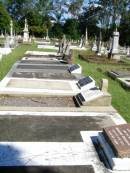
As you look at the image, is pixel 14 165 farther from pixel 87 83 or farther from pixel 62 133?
pixel 87 83

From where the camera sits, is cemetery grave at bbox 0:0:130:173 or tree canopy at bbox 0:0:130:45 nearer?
cemetery grave at bbox 0:0:130:173

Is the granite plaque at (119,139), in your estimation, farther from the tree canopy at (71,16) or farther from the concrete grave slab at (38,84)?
the tree canopy at (71,16)

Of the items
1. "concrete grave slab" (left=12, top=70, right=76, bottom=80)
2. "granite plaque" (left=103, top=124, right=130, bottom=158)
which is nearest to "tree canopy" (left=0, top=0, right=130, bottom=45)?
"concrete grave slab" (left=12, top=70, right=76, bottom=80)

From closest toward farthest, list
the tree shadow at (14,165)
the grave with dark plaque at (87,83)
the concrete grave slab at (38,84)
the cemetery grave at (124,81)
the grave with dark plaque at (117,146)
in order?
the tree shadow at (14,165), the grave with dark plaque at (117,146), the grave with dark plaque at (87,83), the concrete grave slab at (38,84), the cemetery grave at (124,81)

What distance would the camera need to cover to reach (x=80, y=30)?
251ft

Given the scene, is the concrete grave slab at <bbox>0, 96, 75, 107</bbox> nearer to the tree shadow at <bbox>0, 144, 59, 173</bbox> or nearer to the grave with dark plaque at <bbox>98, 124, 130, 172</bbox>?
the grave with dark plaque at <bbox>98, 124, 130, 172</bbox>

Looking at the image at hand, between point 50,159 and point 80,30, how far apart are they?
72186 millimetres

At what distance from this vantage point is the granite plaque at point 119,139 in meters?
5.45

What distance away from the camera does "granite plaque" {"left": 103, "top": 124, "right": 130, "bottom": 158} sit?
545cm

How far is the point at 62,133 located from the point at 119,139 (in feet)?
5.20

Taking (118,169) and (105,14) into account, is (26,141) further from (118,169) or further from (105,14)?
(105,14)

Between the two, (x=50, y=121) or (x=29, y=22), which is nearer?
(x=50, y=121)

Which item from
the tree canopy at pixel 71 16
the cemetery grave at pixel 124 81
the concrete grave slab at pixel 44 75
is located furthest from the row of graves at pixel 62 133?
the tree canopy at pixel 71 16

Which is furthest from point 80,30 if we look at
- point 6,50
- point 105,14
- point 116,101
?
point 116,101
